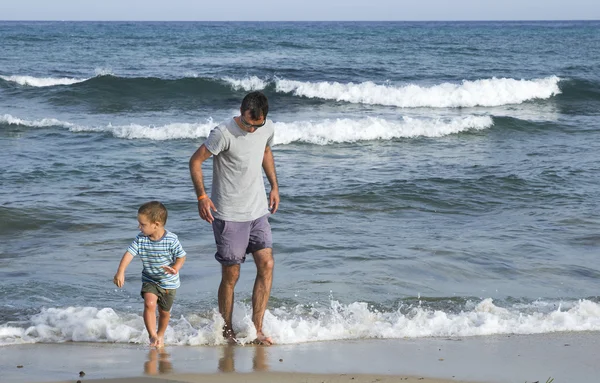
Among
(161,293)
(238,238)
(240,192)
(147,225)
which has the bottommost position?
(161,293)

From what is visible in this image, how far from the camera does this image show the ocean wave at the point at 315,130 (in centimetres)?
1537

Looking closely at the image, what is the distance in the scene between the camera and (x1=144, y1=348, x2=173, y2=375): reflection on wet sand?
4.66 meters

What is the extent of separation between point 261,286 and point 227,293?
0.78 feet

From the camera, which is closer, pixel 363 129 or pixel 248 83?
pixel 363 129

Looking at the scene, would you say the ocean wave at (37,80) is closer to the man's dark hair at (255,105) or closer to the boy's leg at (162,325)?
the boy's leg at (162,325)

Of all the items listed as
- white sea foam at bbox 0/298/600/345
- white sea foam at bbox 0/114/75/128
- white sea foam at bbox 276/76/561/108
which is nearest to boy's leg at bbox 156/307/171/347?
white sea foam at bbox 0/298/600/345

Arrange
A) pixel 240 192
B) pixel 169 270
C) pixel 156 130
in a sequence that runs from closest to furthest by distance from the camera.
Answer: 1. pixel 169 270
2. pixel 240 192
3. pixel 156 130

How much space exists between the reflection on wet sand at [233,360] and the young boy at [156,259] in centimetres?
46

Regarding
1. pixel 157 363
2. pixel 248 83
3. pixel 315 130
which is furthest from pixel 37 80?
pixel 157 363

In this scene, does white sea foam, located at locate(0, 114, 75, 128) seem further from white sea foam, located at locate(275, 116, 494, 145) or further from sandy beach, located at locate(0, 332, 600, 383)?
sandy beach, located at locate(0, 332, 600, 383)

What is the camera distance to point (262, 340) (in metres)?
5.41

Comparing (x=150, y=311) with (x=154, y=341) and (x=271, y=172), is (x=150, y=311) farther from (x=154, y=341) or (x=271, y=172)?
(x=271, y=172)

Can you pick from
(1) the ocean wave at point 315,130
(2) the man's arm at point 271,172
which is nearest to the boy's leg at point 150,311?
(2) the man's arm at point 271,172

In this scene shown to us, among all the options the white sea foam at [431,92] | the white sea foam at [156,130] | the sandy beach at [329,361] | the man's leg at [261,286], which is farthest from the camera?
the white sea foam at [431,92]
